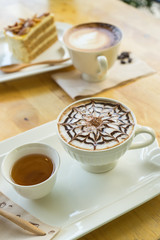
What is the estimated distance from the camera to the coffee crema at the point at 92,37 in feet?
4.36

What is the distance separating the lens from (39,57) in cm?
159

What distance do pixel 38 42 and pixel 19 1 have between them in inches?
28.4

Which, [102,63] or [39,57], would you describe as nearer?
[102,63]

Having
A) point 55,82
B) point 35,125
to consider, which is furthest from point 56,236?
point 55,82

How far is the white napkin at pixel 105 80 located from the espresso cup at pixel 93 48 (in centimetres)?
4

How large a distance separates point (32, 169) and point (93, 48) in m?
0.64

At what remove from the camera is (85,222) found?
2.60 feet

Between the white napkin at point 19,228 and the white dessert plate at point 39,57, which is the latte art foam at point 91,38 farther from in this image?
the white napkin at point 19,228

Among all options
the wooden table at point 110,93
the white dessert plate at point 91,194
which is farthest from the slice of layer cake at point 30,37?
the white dessert plate at point 91,194

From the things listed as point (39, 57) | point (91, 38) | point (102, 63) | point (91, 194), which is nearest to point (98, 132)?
point (91, 194)

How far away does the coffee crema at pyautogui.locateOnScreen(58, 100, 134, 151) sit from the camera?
84 centimetres

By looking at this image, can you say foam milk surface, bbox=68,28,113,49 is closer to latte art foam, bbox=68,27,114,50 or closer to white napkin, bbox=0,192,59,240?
latte art foam, bbox=68,27,114,50

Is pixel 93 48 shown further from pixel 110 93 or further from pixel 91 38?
pixel 110 93

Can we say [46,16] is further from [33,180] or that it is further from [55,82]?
[33,180]
